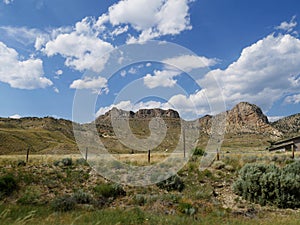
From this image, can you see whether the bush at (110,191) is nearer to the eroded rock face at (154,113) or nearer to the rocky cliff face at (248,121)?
the eroded rock face at (154,113)

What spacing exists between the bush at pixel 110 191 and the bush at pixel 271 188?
5885mm

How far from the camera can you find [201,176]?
18500 mm

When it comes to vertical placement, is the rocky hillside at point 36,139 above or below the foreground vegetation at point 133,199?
above

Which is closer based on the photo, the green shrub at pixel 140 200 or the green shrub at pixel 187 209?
the green shrub at pixel 187 209

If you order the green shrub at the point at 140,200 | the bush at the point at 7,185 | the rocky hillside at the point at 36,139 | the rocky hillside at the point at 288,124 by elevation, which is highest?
the rocky hillside at the point at 288,124

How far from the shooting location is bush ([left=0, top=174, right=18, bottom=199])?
14455 mm

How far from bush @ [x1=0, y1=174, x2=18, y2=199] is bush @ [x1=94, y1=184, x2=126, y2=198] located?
13.5ft

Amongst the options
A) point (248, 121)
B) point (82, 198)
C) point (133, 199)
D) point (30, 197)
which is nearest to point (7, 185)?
point (30, 197)

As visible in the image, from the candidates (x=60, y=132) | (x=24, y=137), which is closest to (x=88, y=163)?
(x=24, y=137)

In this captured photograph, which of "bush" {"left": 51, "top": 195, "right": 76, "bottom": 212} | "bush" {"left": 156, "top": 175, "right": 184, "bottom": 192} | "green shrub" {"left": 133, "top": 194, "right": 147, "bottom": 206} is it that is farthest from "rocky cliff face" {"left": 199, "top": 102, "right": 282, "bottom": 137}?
"bush" {"left": 51, "top": 195, "right": 76, "bottom": 212}

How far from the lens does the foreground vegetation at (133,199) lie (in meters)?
9.20

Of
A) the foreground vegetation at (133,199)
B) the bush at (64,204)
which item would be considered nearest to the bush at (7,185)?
the foreground vegetation at (133,199)

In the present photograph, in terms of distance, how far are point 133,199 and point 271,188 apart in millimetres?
6583

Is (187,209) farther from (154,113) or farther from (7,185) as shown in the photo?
(154,113)
